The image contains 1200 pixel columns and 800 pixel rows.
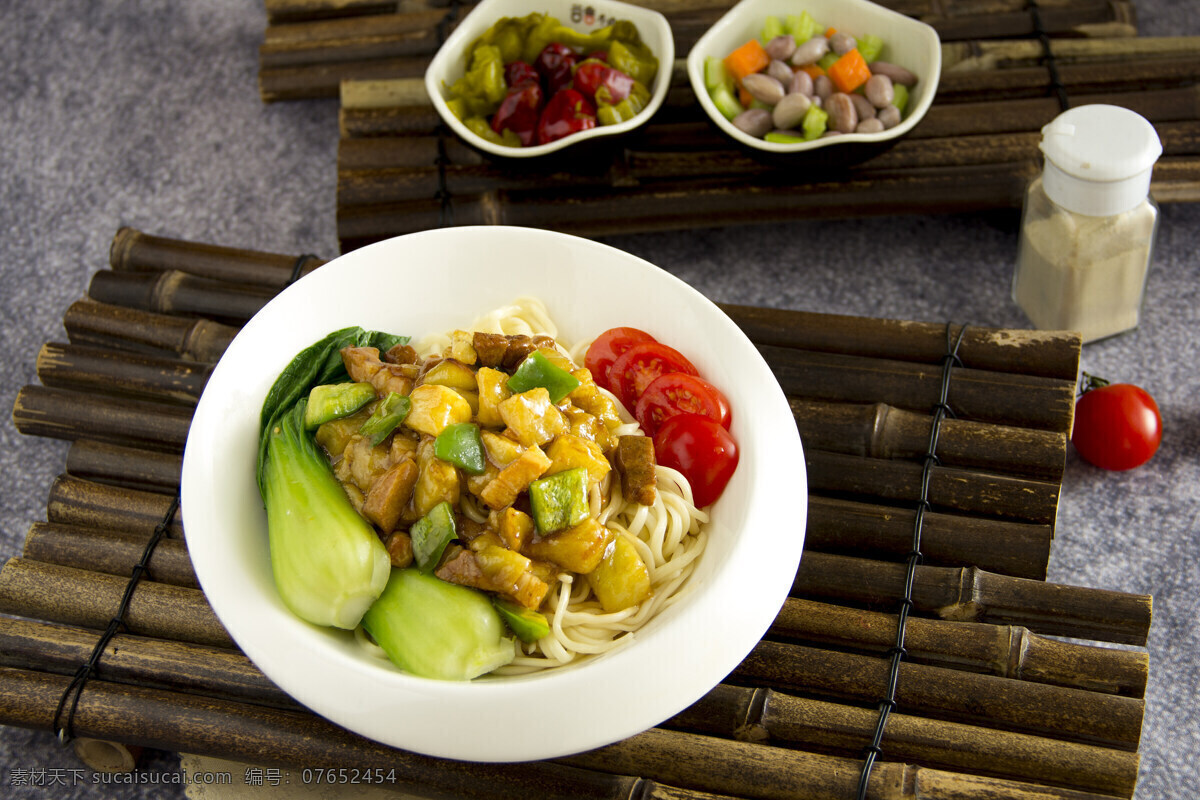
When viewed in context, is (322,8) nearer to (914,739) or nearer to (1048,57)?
(1048,57)

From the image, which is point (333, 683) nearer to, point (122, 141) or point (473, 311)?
point (473, 311)

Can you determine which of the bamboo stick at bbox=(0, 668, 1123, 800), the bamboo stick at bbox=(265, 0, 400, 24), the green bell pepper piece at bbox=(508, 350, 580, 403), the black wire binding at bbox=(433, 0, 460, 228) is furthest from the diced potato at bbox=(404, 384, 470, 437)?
the bamboo stick at bbox=(265, 0, 400, 24)

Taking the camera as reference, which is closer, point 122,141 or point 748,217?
point 748,217

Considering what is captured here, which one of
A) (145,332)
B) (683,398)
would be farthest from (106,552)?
(683,398)

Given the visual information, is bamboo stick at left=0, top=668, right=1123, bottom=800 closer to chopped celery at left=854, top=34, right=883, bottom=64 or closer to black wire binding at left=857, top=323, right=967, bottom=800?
black wire binding at left=857, top=323, right=967, bottom=800

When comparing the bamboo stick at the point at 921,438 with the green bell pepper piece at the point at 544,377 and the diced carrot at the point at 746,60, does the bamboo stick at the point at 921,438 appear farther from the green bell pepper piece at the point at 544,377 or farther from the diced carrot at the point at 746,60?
the diced carrot at the point at 746,60

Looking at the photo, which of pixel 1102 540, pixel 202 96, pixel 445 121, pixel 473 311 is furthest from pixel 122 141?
pixel 1102 540

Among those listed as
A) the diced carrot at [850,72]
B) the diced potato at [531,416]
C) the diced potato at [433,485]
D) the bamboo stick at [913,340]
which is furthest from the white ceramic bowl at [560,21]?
the diced potato at [433,485]
